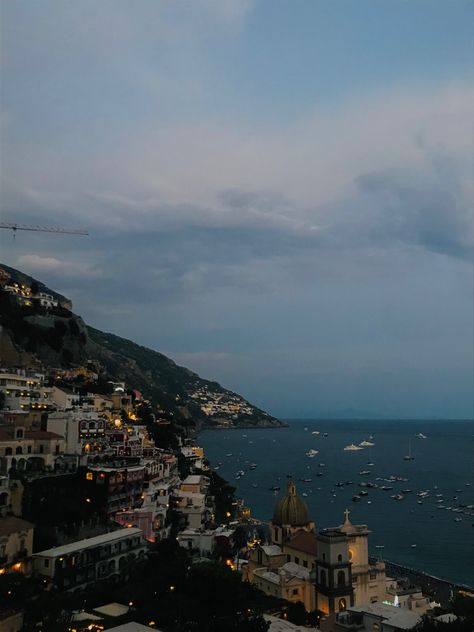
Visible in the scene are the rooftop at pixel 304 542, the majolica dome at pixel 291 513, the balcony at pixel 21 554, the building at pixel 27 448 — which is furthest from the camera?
the majolica dome at pixel 291 513

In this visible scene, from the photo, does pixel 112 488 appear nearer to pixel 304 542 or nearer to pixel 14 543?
pixel 14 543

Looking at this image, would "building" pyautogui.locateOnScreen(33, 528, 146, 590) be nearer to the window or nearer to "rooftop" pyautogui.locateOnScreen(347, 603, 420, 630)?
the window

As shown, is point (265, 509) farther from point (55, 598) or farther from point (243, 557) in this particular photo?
point (55, 598)

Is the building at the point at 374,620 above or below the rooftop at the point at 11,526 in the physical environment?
below

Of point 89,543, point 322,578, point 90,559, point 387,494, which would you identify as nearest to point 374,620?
point 322,578

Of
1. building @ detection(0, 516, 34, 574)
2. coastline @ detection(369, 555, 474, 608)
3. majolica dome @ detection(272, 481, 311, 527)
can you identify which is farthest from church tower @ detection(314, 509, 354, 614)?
building @ detection(0, 516, 34, 574)

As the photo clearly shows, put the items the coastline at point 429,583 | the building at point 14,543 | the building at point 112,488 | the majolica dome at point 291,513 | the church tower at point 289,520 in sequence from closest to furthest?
the building at point 14,543 → the building at point 112,488 → the church tower at point 289,520 → the majolica dome at point 291,513 → the coastline at point 429,583

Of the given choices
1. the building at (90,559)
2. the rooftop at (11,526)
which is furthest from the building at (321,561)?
the rooftop at (11,526)

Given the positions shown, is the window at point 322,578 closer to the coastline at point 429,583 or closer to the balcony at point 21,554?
the coastline at point 429,583

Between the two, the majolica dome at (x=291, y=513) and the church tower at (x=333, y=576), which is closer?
the church tower at (x=333, y=576)
